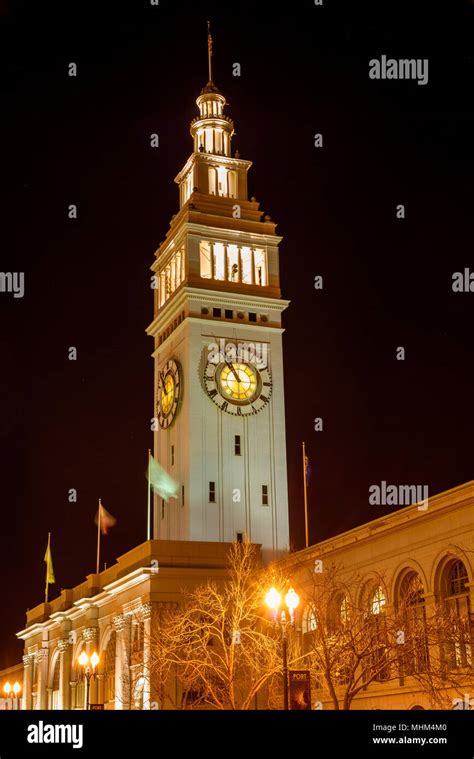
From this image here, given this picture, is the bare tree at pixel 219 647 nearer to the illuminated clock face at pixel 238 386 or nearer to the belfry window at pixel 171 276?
the illuminated clock face at pixel 238 386

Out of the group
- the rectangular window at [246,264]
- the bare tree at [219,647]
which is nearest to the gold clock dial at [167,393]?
the rectangular window at [246,264]

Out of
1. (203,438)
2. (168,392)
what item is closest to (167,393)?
(168,392)

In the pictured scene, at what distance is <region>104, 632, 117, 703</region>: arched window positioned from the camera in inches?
2719

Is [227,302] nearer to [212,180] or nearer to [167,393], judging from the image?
[167,393]

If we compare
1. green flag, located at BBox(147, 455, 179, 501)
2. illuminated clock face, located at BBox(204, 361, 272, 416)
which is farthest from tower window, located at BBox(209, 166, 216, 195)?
green flag, located at BBox(147, 455, 179, 501)

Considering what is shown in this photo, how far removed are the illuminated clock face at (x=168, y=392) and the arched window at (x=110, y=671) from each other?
55.1 ft

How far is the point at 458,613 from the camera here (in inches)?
1766

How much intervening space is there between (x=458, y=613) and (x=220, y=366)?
113ft

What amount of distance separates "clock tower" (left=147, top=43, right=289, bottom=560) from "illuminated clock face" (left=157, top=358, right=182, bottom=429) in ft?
0.32

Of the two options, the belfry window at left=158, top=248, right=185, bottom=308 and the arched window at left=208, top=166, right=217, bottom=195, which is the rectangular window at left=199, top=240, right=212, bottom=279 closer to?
the belfry window at left=158, top=248, right=185, bottom=308

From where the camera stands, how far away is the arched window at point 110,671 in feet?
227
